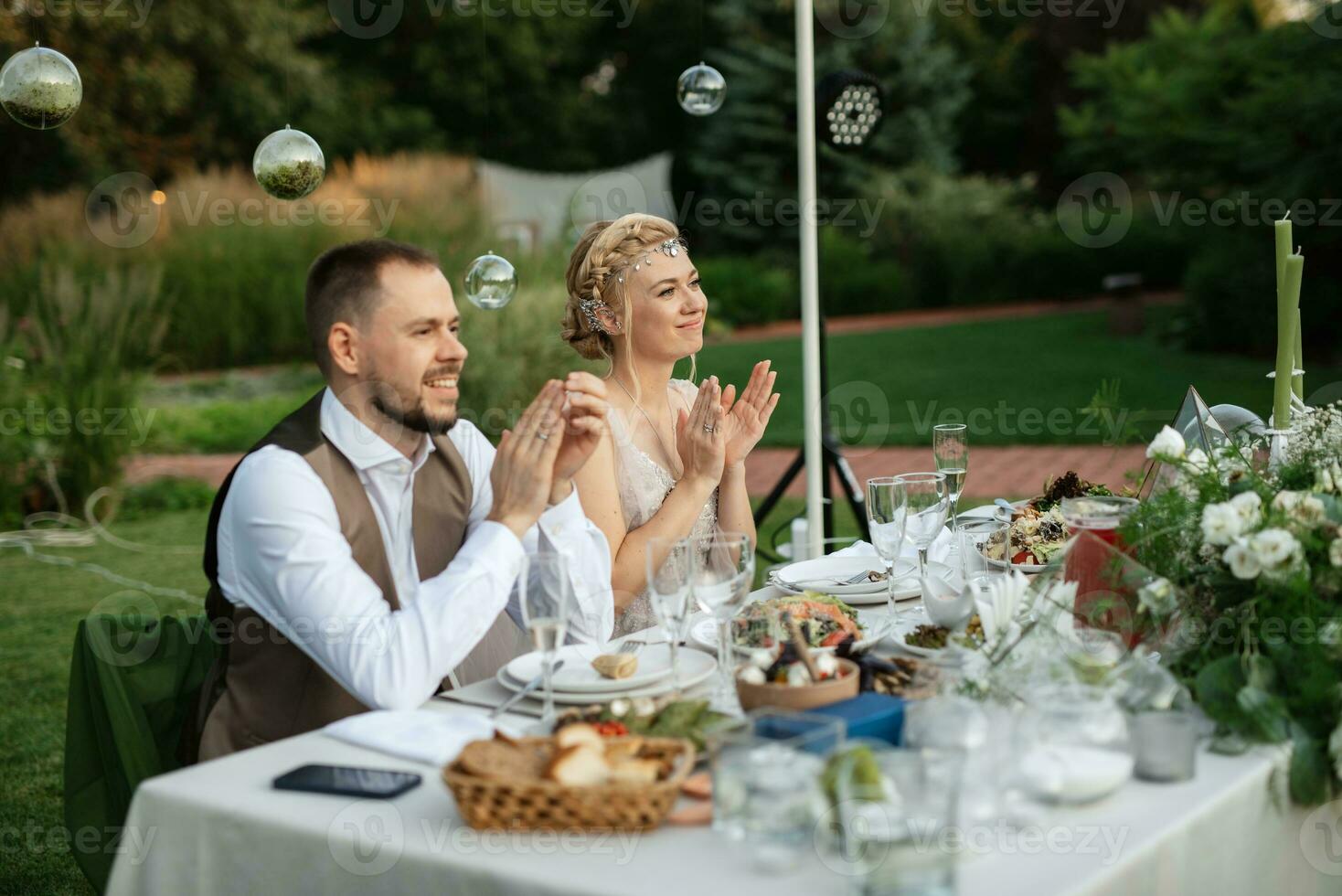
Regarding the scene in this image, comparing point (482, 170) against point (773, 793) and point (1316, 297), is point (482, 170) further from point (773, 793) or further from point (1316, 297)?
point (773, 793)

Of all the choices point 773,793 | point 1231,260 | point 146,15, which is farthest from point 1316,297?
point 146,15

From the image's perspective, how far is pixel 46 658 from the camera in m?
5.89

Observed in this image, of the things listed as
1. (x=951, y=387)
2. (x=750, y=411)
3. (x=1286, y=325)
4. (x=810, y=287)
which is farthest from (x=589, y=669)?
(x=951, y=387)

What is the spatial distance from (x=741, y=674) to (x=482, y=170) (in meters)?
19.2

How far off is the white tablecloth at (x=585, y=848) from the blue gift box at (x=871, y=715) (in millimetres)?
214

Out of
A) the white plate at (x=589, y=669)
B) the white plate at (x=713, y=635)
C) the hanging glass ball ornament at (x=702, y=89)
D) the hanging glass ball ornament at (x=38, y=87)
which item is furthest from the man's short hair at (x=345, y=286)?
the hanging glass ball ornament at (x=702, y=89)

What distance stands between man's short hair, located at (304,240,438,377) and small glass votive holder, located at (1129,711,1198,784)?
1584 millimetres

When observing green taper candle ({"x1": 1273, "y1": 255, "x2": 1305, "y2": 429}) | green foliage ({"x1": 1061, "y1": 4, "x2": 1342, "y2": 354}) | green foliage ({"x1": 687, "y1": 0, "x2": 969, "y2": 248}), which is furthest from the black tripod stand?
green foliage ({"x1": 687, "y1": 0, "x2": 969, "y2": 248})

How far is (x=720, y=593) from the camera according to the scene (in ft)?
6.52

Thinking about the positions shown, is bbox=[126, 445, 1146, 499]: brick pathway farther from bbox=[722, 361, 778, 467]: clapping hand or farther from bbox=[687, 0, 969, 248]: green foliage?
bbox=[687, 0, 969, 248]: green foliage

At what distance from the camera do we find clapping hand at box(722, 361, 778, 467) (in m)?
3.25

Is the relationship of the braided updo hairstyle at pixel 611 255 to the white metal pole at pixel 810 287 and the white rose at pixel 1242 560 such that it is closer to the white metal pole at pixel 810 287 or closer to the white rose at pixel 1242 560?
the white metal pole at pixel 810 287

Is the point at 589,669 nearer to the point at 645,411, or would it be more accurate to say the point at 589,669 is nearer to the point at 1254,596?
the point at 1254,596

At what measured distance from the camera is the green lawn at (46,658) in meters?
3.83
